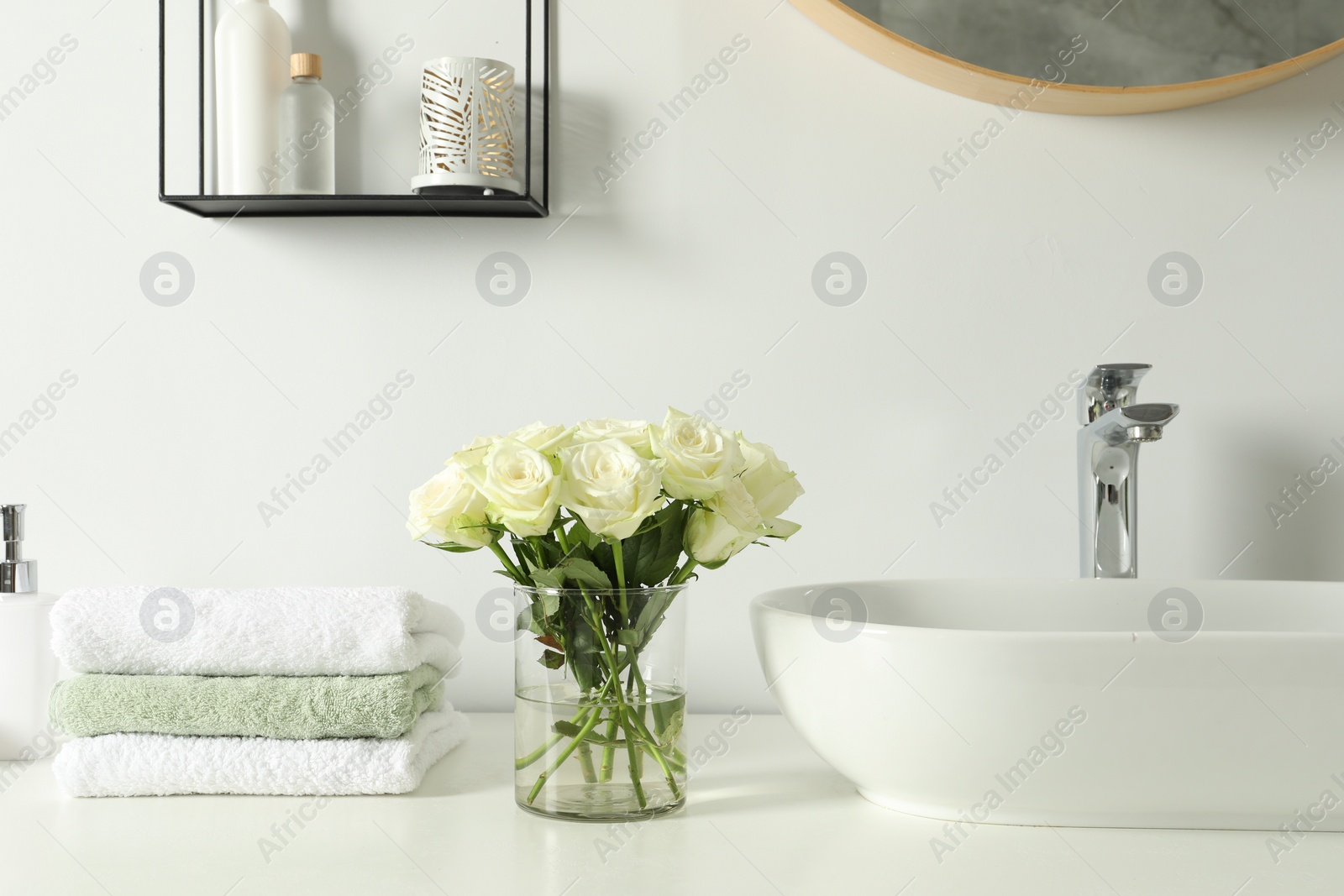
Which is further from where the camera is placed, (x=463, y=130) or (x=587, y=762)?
(x=463, y=130)

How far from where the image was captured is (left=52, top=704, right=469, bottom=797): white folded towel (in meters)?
0.69

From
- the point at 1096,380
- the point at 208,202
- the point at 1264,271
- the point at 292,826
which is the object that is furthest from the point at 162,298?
the point at 1264,271

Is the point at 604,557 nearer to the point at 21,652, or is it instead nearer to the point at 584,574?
the point at 584,574

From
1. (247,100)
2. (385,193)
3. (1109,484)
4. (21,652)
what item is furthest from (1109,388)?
(21,652)

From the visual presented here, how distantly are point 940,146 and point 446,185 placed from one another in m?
0.46

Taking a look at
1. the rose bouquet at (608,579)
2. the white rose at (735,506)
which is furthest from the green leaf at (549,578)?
the white rose at (735,506)

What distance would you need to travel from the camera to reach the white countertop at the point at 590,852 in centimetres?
56

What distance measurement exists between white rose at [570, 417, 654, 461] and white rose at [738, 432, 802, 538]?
0.20 ft

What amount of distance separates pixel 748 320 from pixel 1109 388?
32 centimetres

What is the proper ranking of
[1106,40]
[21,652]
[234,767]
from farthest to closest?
[1106,40] < [21,652] < [234,767]

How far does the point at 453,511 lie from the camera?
639 mm

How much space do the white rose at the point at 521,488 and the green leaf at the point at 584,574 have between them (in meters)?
0.03

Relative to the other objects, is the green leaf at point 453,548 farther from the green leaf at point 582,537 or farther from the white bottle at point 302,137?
the white bottle at point 302,137

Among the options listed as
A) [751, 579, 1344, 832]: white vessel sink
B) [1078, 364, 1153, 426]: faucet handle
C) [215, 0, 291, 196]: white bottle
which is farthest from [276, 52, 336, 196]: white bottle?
[1078, 364, 1153, 426]: faucet handle
